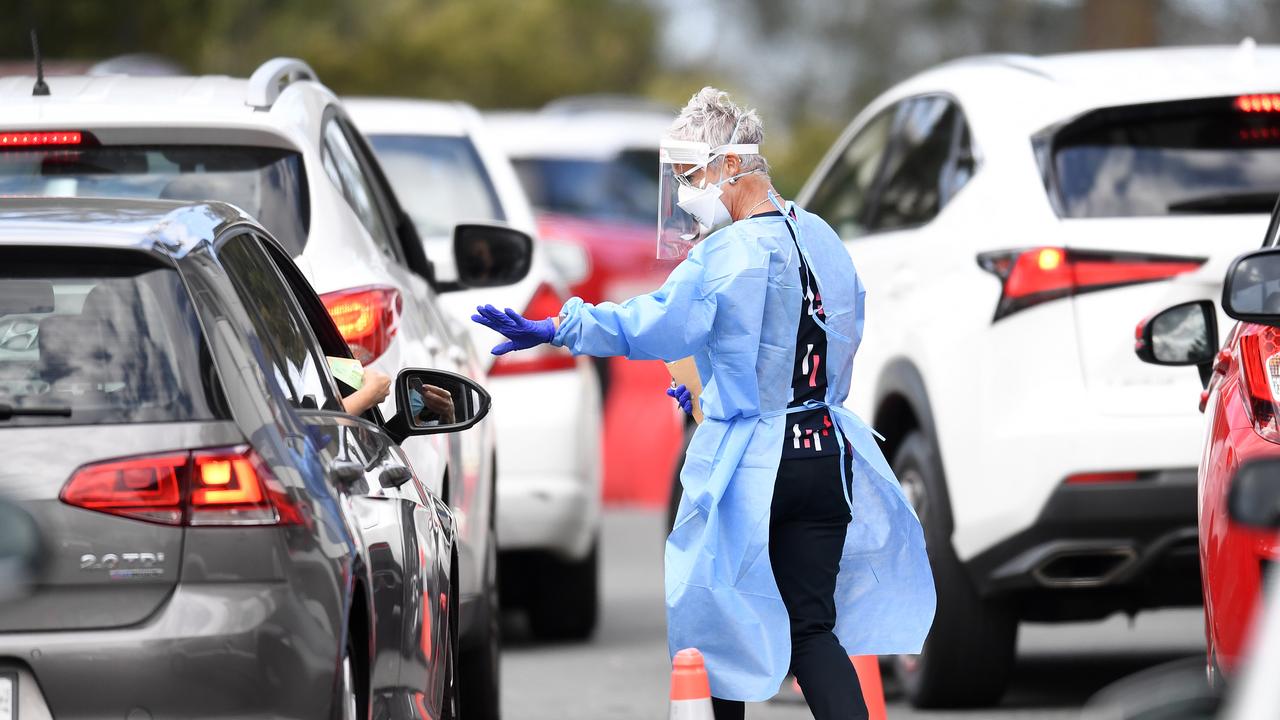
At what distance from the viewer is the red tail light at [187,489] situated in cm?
404

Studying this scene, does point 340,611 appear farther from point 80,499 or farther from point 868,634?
point 868,634

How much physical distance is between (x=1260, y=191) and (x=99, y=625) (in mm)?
4605

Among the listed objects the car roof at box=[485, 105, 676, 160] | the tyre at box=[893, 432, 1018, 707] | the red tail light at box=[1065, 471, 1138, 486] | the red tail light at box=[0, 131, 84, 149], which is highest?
the red tail light at box=[0, 131, 84, 149]

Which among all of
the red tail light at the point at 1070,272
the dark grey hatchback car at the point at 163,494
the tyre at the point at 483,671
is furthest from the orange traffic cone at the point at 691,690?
the red tail light at the point at 1070,272

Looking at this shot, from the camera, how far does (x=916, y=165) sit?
858 cm

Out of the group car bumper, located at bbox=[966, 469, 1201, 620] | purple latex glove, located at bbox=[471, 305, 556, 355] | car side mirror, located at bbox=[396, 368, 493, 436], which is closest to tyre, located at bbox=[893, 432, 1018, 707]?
car bumper, located at bbox=[966, 469, 1201, 620]

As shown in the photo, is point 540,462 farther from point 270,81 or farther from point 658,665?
point 270,81

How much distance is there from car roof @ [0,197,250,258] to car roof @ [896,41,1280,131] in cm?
367

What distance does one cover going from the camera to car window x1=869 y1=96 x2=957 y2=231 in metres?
8.31

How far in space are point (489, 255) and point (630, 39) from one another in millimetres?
51620

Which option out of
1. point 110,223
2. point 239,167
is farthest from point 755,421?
point 110,223

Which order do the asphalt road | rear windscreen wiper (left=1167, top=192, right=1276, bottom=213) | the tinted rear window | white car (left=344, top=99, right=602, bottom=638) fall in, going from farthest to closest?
white car (left=344, top=99, right=602, bottom=638), the asphalt road, rear windscreen wiper (left=1167, top=192, right=1276, bottom=213), the tinted rear window

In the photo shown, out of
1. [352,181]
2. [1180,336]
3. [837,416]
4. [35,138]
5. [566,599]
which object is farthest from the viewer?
[566,599]

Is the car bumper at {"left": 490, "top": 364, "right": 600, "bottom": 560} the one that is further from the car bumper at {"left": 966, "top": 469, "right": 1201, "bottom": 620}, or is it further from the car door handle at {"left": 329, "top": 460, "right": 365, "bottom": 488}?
the car door handle at {"left": 329, "top": 460, "right": 365, "bottom": 488}
